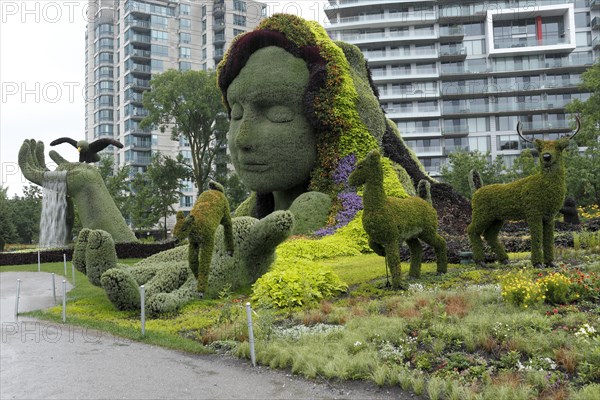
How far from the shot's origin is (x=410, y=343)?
6.65m

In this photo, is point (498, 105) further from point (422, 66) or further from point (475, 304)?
point (475, 304)

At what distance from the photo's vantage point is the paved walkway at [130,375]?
18.9 ft

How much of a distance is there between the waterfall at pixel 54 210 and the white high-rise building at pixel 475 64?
1724 inches

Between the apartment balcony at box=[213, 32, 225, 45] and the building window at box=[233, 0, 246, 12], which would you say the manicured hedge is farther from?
the building window at box=[233, 0, 246, 12]

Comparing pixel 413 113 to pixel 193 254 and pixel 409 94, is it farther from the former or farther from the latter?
pixel 193 254

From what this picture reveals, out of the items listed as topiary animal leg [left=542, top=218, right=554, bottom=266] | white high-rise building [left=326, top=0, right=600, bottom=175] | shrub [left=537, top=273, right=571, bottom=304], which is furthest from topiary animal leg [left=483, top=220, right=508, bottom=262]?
white high-rise building [left=326, top=0, right=600, bottom=175]

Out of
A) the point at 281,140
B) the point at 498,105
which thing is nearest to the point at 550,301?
the point at 281,140

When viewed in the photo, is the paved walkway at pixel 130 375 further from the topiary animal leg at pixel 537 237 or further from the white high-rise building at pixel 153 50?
the white high-rise building at pixel 153 50

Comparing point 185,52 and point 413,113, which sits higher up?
point 185,52

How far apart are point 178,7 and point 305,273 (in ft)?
236

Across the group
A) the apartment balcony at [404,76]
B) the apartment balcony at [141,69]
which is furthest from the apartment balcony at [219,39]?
the apartment balcony at [404,76]

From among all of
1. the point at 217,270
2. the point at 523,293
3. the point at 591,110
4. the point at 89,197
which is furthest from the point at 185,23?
the point at 523,293

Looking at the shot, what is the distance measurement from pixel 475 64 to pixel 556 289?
58.9 m

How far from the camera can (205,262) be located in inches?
406
